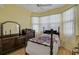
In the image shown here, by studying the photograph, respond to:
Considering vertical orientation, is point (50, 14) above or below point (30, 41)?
above

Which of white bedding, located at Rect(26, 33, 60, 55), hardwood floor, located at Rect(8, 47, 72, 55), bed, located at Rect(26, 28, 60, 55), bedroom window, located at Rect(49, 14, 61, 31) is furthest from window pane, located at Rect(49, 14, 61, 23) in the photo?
hardwood floor, located at Rect(8, 47, 72, 55)

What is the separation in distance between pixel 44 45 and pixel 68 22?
24.2 inches

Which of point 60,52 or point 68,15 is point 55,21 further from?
point 60,52

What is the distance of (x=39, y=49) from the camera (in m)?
1.63

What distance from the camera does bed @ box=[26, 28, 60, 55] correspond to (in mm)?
1609

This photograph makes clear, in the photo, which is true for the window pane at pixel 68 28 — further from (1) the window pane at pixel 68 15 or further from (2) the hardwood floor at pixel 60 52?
(2) the hardwood floor at pixel 60 52

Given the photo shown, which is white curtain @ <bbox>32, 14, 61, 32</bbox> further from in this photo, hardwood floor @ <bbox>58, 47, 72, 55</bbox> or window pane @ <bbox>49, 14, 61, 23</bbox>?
hardwood floor @ <bbox>58, 47, 72, 55</bbox>

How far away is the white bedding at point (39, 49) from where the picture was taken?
5.30 ft

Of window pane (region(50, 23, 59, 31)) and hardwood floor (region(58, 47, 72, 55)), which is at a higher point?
window pane (region(50, 23, 59, 31))

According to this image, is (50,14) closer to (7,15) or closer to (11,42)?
(7,15)

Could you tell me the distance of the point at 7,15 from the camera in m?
1.62

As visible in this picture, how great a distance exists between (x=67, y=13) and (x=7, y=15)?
1.09 meters

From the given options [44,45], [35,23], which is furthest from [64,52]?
[35,23]
